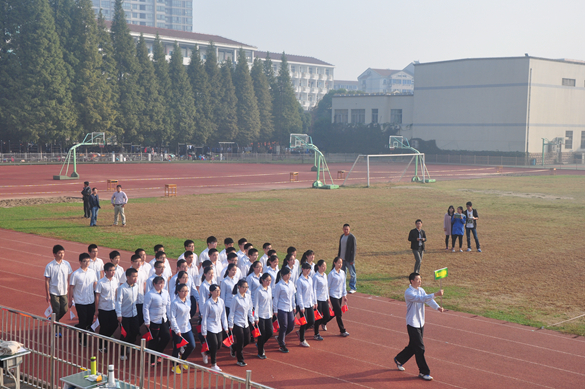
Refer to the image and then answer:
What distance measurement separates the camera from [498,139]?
82500mm

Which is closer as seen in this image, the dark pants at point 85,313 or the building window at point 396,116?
the dark pants at point 85,313

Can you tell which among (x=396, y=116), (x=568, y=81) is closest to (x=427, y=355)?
(x=568, y=81)

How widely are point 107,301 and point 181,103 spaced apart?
7525 cm

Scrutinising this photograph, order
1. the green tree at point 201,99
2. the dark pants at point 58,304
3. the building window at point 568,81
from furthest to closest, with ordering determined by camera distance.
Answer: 1. the green tree at point 201,99
2. the building window at point 568,81
3. the dark pants at point 58,304

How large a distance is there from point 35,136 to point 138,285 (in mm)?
60352

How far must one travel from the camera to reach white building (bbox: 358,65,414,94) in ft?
576

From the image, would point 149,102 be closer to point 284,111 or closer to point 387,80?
point 284,111

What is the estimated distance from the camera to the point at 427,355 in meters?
10.4

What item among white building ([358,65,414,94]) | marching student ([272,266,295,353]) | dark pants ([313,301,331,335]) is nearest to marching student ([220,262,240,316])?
marching student ([272,266,295,353])

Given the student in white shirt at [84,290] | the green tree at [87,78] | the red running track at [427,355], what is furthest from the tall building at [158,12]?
the red running track at [427,355]

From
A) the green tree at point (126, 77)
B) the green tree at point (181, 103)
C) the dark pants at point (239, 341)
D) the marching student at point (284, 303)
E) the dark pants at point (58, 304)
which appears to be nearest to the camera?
the dark pants at point (239, 341)

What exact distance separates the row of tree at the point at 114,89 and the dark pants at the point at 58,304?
5886cm

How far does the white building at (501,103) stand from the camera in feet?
263

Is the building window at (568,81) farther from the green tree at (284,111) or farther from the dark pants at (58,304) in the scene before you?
the dark pants at (58,304)
